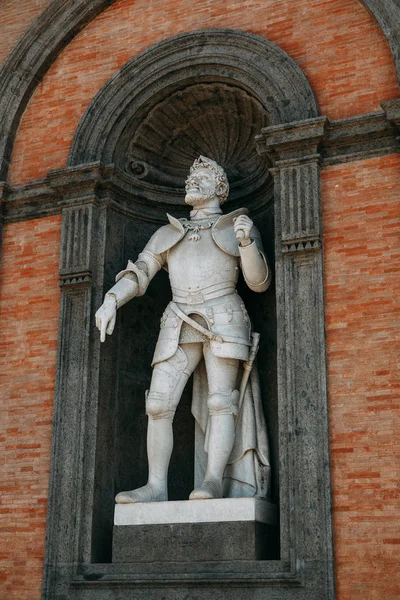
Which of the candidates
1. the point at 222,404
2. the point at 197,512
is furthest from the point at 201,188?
the point at 197,512

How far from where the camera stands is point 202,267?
30.9ft

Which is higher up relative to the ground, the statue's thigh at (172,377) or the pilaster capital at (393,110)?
the pilaster capital at (393,110)

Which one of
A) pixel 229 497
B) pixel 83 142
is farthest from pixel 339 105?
pixel 229 497

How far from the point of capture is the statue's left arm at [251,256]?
8.89m

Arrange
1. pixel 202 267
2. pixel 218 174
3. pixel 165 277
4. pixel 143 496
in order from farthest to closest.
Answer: pixel 165 277, pixel 218 174, pixel 202 267, pixel 143 496

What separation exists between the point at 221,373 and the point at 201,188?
211 centimetres

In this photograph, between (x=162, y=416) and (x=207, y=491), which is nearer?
(x=207, y=491)

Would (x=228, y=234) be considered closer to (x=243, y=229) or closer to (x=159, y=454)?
(x=243, y=229)

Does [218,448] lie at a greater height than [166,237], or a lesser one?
lesser

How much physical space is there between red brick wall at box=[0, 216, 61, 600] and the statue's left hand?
7.79 feet

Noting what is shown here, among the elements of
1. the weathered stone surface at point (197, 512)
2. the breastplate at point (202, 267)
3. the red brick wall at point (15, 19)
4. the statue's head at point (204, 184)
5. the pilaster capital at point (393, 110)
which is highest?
the red brick wall at point (15, 19)

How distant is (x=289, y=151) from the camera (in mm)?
9273

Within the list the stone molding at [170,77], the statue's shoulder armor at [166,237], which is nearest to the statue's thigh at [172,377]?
the statue's shoulder armor at [166,237]

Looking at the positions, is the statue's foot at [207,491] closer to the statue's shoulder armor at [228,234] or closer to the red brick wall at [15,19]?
the statue's shoulder armor at [228,234]
